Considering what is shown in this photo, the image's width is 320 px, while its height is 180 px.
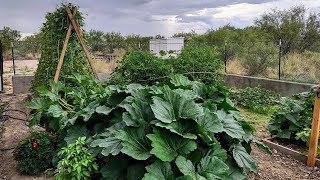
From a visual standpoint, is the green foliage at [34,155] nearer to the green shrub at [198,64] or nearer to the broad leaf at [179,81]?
the broad leaf at [179,81]

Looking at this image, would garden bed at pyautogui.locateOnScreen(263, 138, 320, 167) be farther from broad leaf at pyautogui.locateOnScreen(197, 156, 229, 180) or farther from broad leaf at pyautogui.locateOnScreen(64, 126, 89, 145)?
broad leaf at pyautogui.locateOnScreen(64, 126, 89, 145)

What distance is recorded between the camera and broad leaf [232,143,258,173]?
237cm

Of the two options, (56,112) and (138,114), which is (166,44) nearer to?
(56,112)

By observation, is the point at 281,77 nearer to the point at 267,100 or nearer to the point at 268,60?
the point at 268,60

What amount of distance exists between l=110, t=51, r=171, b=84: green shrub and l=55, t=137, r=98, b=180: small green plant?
369cm

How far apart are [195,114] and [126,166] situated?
62 centimetres

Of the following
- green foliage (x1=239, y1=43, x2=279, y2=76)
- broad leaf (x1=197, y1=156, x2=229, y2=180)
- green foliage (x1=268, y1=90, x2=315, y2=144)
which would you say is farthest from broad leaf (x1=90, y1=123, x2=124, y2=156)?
green foliage (x1=239, y1=43, x2=279, y2=76)

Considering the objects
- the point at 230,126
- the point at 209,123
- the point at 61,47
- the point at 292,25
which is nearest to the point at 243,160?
the point at 230,126

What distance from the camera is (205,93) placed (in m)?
2.96

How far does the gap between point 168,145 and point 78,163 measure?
639mm

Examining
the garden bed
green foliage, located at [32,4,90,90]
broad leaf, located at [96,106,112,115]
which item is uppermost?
green foliage, located at [32,4,90,90]

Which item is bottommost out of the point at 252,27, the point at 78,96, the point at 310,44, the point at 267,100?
the point at 267,100

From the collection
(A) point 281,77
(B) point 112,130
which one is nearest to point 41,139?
(B) point 112,130

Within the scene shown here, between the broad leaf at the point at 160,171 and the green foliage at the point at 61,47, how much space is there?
3.40 m
